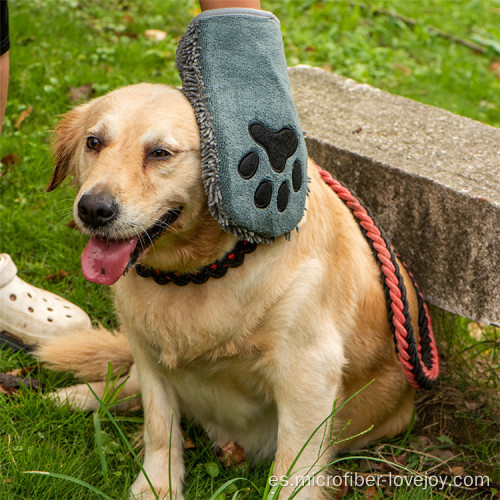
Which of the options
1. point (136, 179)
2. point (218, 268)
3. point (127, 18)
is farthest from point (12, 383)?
point (127, 18)

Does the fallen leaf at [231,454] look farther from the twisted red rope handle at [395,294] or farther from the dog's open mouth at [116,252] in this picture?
the dog's open mouth at [116,252]

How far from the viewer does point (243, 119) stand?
6.50 ft

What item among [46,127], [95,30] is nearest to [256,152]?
[46,127]

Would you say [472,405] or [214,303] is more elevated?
[214,303]

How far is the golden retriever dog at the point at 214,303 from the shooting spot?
2.00 meters

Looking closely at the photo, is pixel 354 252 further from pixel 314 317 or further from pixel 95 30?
pixel 95 30

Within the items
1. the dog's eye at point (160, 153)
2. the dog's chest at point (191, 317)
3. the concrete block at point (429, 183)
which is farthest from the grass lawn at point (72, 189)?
the dog's eye at point (160, 153)

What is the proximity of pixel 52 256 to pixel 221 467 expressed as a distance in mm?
1434

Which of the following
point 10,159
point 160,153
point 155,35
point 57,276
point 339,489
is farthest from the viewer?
point 155,35

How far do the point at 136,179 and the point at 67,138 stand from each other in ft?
1.69

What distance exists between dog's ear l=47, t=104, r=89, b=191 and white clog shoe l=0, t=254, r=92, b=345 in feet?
2.58

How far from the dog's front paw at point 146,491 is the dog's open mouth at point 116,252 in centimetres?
82

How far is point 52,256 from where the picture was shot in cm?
341

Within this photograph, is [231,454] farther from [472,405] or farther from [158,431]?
[472,405]
